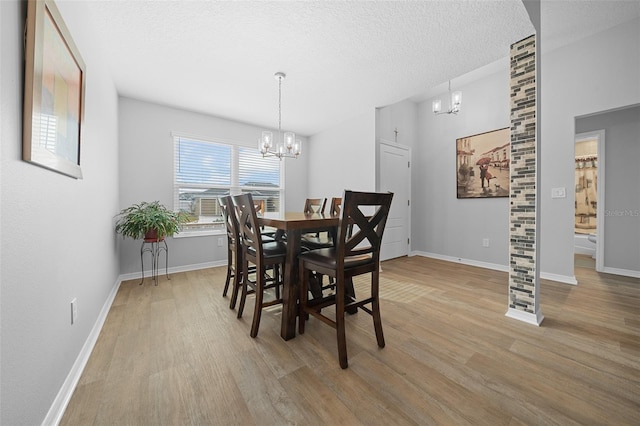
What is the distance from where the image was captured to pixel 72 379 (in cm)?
133

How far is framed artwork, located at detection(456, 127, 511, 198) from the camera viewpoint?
3682 mm

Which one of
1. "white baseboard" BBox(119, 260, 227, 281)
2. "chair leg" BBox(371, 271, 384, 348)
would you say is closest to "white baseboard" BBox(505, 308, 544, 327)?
"chair leg" BBox(371, 271, 384, 348)

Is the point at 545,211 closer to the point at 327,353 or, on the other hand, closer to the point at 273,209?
the point at 327,353

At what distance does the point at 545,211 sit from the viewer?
3199 millimetres

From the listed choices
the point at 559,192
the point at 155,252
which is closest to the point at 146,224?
the point at 155,252

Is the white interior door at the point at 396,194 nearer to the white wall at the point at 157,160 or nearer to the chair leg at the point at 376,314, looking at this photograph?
the chair leg at the point at 376,314

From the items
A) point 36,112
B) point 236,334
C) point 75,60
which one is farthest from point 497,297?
point 75,60

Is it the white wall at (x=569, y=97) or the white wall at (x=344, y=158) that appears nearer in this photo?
the white wall at (x=569, y=97)

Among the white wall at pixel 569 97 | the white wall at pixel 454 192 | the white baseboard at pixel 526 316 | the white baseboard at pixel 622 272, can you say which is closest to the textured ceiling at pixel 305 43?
the white wall at pixel 569 97

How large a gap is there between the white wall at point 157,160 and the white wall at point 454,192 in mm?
3619

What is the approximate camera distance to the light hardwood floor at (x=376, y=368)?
116 cm

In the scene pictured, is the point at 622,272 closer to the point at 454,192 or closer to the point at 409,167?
the point at 454,192

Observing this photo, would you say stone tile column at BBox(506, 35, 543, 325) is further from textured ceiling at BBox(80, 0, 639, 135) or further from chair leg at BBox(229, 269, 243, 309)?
chair leg at BBox(229, 269, 243, 309)

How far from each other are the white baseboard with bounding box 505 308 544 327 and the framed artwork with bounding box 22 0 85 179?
3.24 m
